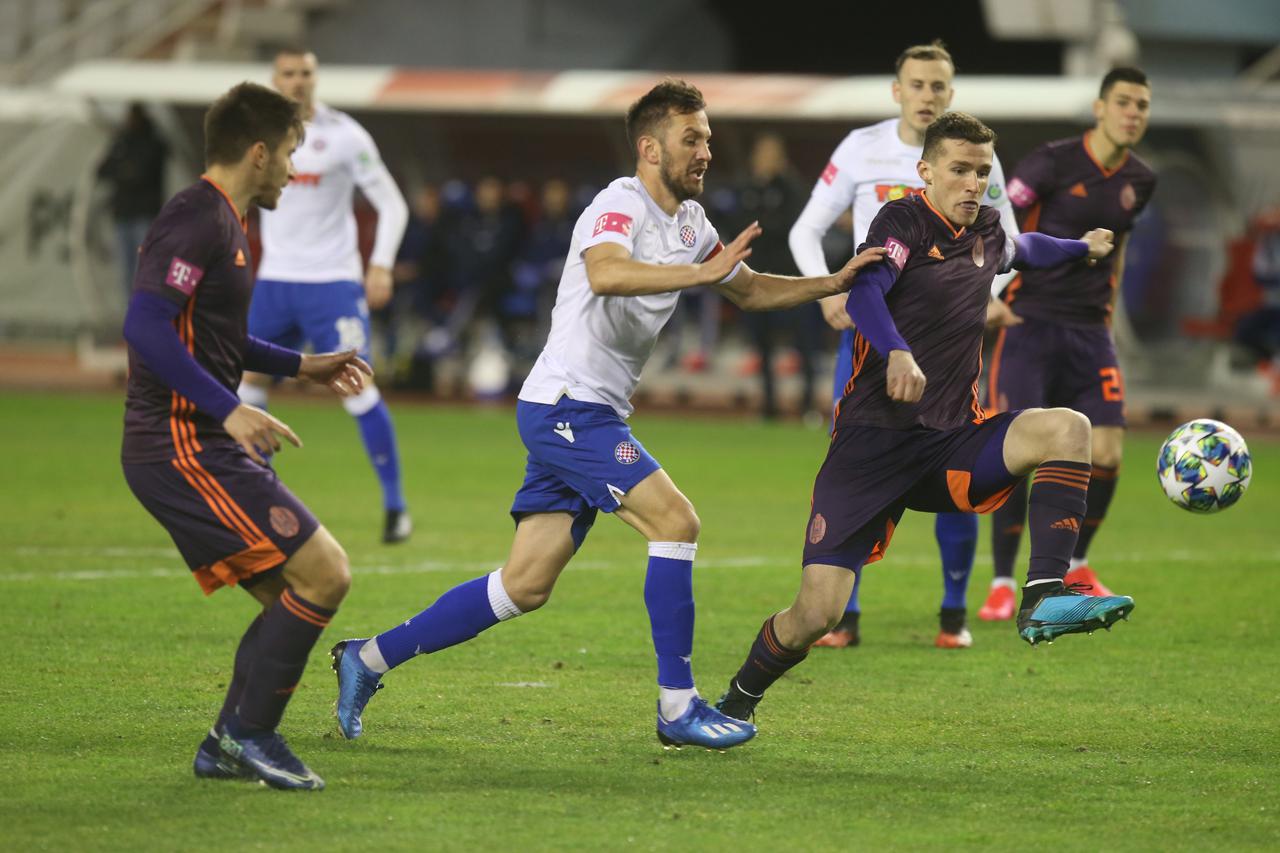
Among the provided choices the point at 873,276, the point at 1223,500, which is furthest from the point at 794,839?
the point at 1223,500

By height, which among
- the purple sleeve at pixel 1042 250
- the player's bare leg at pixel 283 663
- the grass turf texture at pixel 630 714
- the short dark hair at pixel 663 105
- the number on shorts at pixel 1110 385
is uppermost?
the short dark hair at pixel 663 105

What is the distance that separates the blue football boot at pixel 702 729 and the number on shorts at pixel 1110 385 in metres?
3.69

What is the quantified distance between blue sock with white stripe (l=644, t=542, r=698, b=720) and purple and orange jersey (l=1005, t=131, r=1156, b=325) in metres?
3.56

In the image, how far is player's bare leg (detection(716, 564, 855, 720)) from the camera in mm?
6168

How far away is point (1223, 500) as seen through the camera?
23.9 feet

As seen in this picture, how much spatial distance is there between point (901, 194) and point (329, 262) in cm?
365

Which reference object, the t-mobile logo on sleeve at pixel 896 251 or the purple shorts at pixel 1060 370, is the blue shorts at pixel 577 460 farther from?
the purple shorts at pixel 1060 370

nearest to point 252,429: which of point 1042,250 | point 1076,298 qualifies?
point 1042,250

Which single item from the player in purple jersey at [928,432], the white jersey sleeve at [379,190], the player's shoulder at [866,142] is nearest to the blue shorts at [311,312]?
the white jersey sleeve at [379,190]

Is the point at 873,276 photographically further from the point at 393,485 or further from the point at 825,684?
the point at 393,485

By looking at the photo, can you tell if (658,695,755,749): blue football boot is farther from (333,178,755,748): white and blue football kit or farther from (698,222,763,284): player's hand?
(698,222,763,284): player's hand

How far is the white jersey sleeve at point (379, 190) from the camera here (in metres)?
10.8

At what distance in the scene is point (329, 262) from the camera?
10.6 meters

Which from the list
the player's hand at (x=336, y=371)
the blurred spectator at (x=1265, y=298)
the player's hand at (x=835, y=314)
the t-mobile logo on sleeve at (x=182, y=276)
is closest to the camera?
the t-mobile logo on sleeve at (x=182, y=276)
